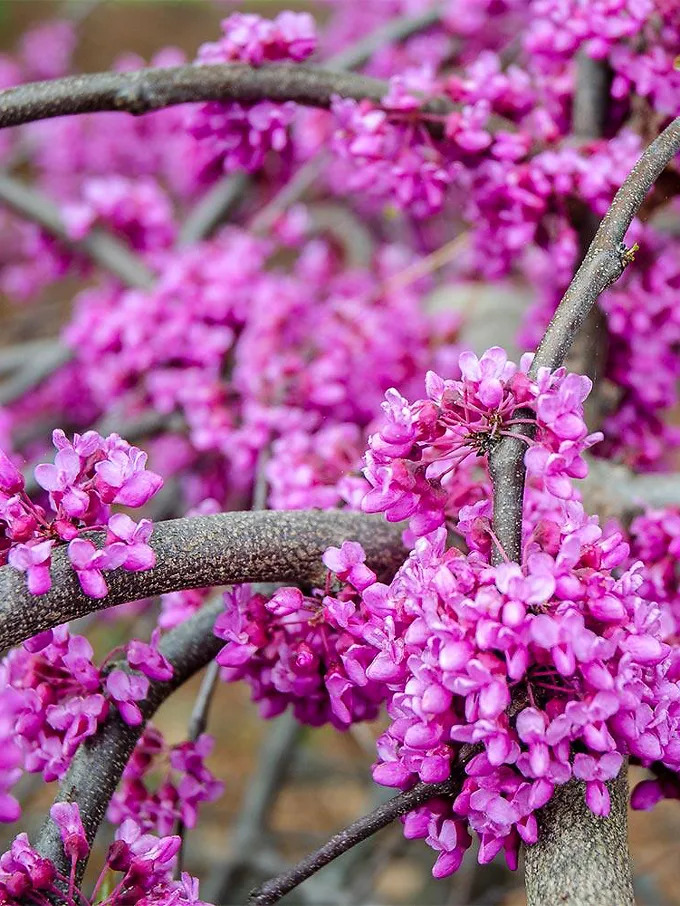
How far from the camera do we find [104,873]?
0.86 m

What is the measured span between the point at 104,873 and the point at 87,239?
162cm

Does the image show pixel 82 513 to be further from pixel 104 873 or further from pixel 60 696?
pixel 104 873

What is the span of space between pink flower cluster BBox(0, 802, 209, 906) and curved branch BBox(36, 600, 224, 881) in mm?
Answer: 20

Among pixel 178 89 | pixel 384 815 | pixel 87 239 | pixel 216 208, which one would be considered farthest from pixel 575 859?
pixel 216 208

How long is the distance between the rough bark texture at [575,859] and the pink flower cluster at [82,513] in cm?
40

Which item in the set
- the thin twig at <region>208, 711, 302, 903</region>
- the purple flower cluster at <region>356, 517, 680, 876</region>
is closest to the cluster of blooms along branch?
the purple flower cluster at <region>356, 517, 680, 876</region>

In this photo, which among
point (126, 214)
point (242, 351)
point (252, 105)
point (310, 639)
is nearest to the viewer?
point (310, 639)

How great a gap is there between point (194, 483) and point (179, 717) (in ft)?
6.12

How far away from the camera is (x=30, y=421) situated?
245cm

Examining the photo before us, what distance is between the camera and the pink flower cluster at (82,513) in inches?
29.6

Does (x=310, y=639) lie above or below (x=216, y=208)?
above

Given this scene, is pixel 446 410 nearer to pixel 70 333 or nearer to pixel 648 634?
pixel 648 634

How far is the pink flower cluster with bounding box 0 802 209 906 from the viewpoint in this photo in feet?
2.59

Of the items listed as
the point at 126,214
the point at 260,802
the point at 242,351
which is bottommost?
the point at 260,802
